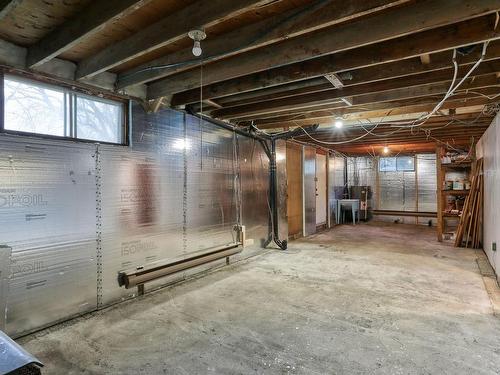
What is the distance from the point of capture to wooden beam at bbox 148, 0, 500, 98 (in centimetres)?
157

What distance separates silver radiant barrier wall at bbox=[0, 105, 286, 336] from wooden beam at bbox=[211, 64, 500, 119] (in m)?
0.56

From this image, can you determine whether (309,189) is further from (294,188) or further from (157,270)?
(157,270)

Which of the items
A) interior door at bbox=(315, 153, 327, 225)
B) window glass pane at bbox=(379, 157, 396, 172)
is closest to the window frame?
interior door at bbox=(315, 153, 327, 225)

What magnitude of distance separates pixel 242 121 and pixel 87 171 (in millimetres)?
2411

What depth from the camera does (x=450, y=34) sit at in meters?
1.91

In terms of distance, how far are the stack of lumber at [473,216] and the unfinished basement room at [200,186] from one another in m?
1.03

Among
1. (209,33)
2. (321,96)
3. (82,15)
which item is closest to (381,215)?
(321,96)

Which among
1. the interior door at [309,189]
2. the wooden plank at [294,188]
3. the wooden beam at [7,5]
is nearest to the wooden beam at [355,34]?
the wooden beam at [7,5]

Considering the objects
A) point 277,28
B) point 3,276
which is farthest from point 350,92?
point 3,276

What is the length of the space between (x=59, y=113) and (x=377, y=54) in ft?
8.50

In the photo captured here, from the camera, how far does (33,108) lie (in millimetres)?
2320

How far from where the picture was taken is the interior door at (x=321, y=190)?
7.34 meters

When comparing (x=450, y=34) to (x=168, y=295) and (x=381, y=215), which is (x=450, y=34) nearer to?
(x=168, y=295)

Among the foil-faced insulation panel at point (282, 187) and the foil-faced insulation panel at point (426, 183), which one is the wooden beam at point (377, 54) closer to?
the foil-faced insulation panel at point (282, 187)
